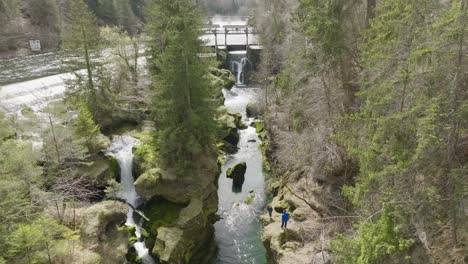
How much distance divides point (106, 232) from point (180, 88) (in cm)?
749

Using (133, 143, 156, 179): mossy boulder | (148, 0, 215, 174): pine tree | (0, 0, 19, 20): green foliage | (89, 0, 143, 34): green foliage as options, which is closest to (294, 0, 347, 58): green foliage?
(148, 0, 215, 174): pine tree

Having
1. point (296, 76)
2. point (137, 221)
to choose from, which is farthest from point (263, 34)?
point (137, 221)

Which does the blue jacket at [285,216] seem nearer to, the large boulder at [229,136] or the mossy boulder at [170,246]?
the mossy boulder at [170,246]

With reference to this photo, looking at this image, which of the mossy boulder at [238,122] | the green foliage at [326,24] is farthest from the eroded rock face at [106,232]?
the mossy boulder at [238,122]

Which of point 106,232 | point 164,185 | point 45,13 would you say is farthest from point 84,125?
point 45,13

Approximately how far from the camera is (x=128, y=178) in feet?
68.2

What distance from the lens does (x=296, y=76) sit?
66.8 ft

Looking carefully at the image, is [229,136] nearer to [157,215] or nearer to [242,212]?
[242,212]

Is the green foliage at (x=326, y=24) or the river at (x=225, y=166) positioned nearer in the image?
the green foliage at (x=326, y=24)

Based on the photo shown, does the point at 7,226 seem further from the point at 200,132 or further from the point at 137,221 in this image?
the point at 200,132

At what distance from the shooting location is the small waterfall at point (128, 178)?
17233mm

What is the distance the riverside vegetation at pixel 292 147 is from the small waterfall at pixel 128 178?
1.38 feet

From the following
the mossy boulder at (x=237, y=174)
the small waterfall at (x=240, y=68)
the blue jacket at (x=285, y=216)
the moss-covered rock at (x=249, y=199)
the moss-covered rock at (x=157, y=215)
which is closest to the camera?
the blue jacket at (x=285, y=216)

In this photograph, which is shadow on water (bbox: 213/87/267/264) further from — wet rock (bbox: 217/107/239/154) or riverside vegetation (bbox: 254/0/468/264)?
riverside vegetation (bbox: 254/0/468/264)
